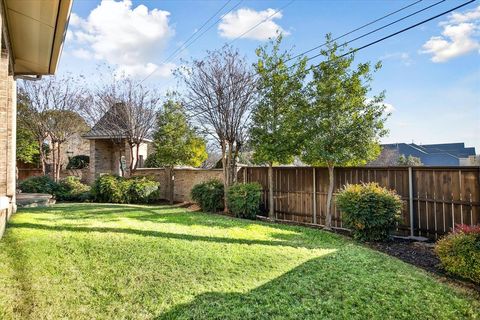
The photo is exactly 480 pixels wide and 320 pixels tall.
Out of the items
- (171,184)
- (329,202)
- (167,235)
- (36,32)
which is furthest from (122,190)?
(329,202)

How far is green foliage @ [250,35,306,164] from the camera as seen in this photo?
914cm

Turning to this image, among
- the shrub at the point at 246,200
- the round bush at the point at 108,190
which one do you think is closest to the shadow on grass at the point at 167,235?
the shrub at the point at 246,200

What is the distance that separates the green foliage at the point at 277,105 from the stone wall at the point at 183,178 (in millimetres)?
3477

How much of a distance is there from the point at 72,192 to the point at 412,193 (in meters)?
13.3

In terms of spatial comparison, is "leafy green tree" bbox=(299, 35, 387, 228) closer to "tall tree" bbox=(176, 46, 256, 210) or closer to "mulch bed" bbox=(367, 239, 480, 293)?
"mulch bed" bbox=(367, 239, 480, 293)

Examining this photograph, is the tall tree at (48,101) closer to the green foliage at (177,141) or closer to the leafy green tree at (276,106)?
the green foliage at (177,141)

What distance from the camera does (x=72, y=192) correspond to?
44.2 ft

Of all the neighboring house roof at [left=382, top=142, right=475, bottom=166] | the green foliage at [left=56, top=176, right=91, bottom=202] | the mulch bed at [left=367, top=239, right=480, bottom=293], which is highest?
the neighboring house roof at [left=382, top=142, right=475, bottom=166]

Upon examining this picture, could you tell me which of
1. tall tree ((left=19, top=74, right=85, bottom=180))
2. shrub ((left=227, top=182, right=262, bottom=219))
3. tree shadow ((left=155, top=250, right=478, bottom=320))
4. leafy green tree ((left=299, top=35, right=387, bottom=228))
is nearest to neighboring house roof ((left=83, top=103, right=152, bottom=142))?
tall tree ((left=19, top=74, right=85, bottom=180))

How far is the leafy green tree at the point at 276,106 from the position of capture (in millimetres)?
9148

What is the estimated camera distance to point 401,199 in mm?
7441

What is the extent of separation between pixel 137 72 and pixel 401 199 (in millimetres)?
13108

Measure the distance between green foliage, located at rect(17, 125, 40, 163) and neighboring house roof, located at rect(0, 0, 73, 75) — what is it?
434 inches

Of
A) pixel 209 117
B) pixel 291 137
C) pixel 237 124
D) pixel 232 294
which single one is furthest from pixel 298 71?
pixel 232 294
